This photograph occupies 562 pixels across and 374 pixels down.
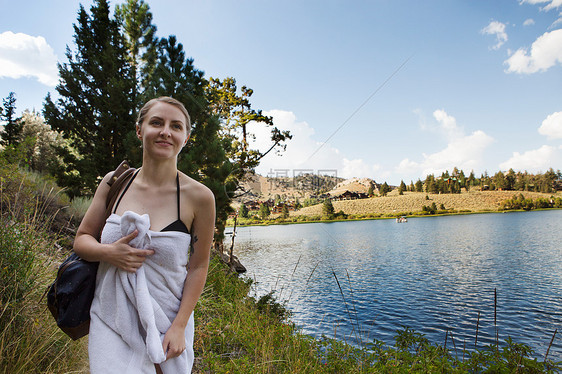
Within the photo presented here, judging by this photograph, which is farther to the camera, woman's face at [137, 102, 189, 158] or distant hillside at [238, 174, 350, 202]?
distant hillside at [238, 174, 350, 202]

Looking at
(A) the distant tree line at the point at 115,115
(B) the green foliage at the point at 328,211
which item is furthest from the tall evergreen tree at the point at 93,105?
(B) the green foliage at the point at 328,211

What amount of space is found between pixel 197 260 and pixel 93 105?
14.7 meters

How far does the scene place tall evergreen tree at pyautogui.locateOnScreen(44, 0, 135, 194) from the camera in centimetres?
1191

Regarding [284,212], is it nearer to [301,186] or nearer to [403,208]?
[301,186]

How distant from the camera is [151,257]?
1.23 meters

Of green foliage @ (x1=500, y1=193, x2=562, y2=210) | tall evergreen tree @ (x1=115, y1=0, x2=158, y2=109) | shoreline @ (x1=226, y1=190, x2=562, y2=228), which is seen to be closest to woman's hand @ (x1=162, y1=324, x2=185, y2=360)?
tall evergreen tree @ (x1=115, y1=0, x2=158, y2=109)

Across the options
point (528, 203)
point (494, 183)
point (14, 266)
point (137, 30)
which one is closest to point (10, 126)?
point (137, 30)

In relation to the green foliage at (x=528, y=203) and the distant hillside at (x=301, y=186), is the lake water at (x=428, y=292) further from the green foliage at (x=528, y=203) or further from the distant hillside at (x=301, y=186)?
the green foliage at (x=528, y=203)

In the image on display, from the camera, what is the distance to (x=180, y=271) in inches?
50.3

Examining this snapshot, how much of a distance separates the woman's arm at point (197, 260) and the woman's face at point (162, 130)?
0.25 meters

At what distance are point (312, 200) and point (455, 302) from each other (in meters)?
75.4

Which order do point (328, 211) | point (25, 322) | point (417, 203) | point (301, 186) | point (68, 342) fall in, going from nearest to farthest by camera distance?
1. point (25, 322)
2. point (68, 342)
3. point (328, 211)
4. point (417, 203)
5. point (301, 186)

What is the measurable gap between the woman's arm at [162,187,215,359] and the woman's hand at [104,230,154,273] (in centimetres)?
23

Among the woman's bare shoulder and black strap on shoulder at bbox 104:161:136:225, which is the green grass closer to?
black strap on shoulder at bbox 104:161:136:225
